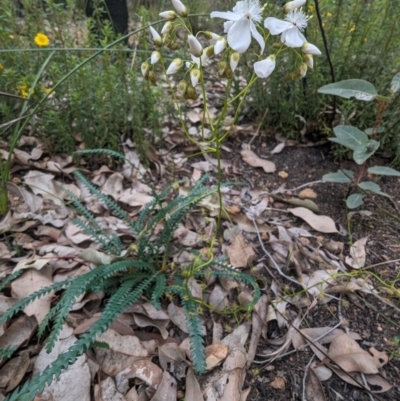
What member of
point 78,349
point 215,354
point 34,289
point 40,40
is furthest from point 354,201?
point 40,40

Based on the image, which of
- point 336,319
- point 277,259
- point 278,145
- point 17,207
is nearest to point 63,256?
point 17,207

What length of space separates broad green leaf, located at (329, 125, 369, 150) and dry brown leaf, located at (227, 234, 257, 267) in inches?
24.6

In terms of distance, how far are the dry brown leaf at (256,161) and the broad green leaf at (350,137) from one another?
49 cm

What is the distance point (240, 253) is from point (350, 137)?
73 centimetres

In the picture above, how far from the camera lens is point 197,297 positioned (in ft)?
4.16

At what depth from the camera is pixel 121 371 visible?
1041 mm

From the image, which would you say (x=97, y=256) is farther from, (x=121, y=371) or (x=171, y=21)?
(x=171, y=21)

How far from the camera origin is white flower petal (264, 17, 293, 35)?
78 cm


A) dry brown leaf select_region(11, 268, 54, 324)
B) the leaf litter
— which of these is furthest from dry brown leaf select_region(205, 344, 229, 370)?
dry brown leaf select_region(11, 268, 54, 324)

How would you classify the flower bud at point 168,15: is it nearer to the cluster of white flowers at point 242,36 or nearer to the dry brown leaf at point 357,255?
the cluster of white flowers at point 242,36

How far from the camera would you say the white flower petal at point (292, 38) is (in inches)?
30.8

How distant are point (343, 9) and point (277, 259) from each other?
156 cm

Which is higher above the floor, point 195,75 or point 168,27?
point 168,27

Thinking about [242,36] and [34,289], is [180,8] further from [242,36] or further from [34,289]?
[34,289]
